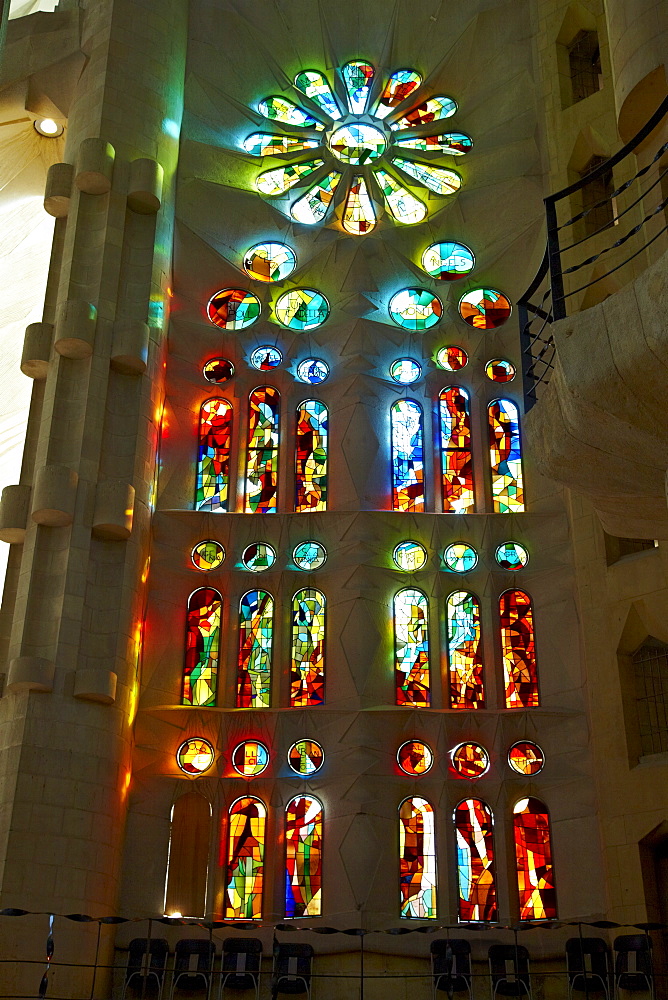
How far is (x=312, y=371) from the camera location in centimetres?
1827

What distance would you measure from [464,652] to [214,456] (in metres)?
4.72

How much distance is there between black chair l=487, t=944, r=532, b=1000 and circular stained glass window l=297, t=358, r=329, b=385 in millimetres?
8484

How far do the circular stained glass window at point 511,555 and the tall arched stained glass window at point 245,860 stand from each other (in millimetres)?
4666

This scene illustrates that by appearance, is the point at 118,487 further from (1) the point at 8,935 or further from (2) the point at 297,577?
(1) the point at 8,935

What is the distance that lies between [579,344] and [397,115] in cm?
1263

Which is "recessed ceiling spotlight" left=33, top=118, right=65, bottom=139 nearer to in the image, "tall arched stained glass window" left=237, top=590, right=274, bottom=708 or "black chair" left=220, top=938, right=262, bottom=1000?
"tall arched stained glass window" left=237, top=590, right=274, bottom=708

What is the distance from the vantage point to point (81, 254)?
17031mm

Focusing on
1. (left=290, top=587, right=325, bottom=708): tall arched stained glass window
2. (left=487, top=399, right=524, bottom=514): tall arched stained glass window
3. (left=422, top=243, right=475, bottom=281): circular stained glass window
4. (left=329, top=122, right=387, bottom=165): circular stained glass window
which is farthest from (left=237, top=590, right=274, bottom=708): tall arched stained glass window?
(left=329, top=122, right=387, bottom=165): circular stained glass window

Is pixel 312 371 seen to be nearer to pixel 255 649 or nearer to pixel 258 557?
pixel 258 557

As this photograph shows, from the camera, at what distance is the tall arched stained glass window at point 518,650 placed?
1606 cm

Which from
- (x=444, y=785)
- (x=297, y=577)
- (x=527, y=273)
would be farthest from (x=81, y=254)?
(x=444, y=785)

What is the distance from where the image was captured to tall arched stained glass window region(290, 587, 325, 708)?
16.1 meters

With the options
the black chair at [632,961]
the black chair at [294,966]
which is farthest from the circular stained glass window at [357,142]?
the black chair at [632,961]

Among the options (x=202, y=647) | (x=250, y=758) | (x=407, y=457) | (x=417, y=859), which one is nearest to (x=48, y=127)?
(x=407, y=457)
